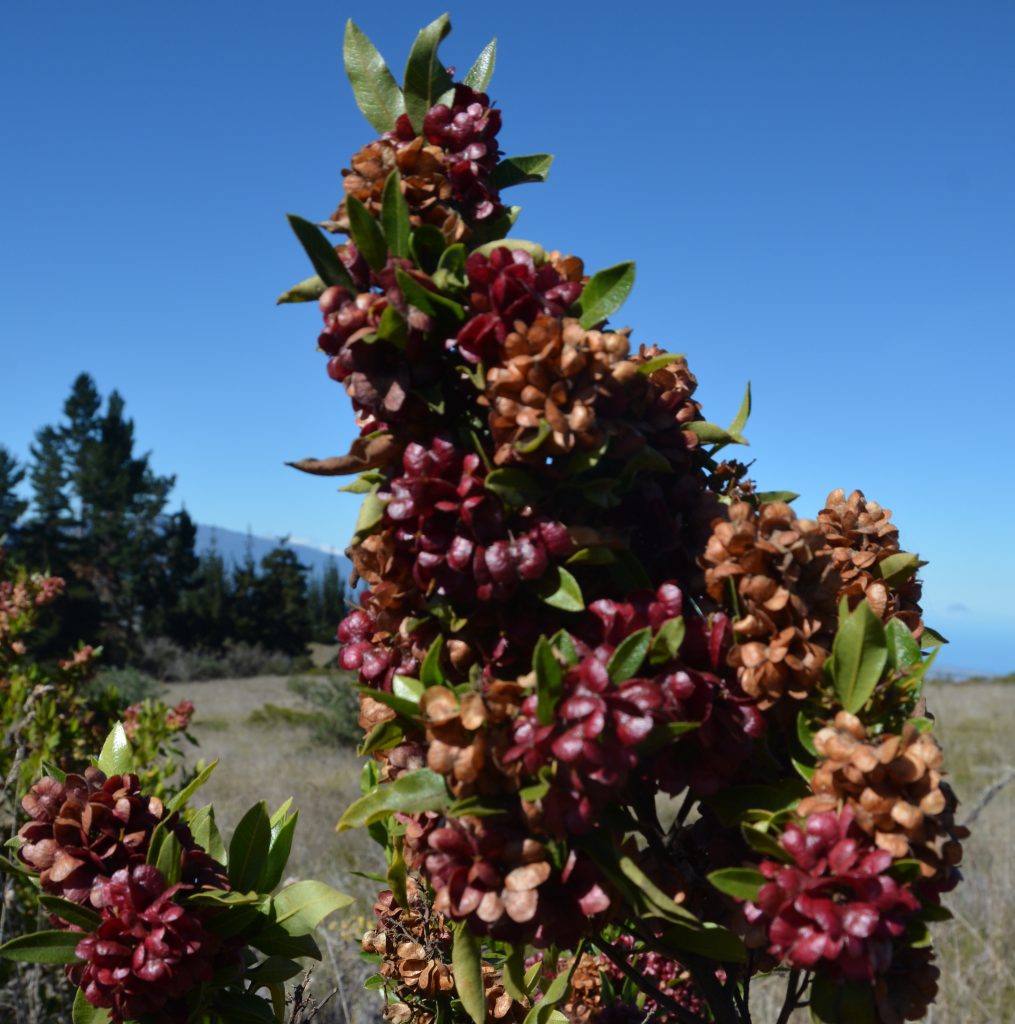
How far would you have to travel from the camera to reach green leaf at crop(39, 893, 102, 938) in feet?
4.18

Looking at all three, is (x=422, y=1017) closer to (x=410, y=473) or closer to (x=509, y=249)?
(x=410, y=473)

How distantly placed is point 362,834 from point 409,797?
958 cm

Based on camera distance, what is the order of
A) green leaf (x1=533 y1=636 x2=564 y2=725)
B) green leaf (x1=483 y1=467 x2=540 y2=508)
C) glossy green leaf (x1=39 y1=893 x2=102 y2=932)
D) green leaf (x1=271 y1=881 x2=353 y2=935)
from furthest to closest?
1. green leaf (x1=271 y1=881 x2=353 y2=935)
2. glossy green leaf (x1=39 y1=893 x2=102 y2=932)
3. green leaf (x1=483 y1=467 x2=540 y2=508)
4. green leaf (x1=533 y1=636 x2=564 y2=725)

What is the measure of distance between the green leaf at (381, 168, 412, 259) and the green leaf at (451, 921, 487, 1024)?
92 cm

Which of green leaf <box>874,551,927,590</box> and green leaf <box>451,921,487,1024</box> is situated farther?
green leaf <box>874,551,927,590</box>

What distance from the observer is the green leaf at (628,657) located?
3.20 ft

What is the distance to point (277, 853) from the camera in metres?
1.50

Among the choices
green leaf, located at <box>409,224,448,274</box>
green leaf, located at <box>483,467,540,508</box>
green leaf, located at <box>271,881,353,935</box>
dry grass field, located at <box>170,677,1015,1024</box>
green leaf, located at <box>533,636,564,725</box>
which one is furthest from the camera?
dry grass field, located at <box>170,677,1015,1024</box>

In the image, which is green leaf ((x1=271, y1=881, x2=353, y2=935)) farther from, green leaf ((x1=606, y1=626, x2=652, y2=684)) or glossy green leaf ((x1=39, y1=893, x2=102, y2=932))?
green leaf ((x1=606, y1=626, x2=652, y2=684))

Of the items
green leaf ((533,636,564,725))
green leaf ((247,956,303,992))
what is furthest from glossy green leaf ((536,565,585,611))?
green leaf ((247,956,303,992))

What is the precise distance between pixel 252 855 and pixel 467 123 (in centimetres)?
119

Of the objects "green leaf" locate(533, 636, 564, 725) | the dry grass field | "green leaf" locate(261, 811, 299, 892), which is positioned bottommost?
the dry grass field

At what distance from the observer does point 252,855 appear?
57.5 inches

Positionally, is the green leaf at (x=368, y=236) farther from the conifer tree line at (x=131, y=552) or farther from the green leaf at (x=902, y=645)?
the conifer tree line at (x=131, y=552)
